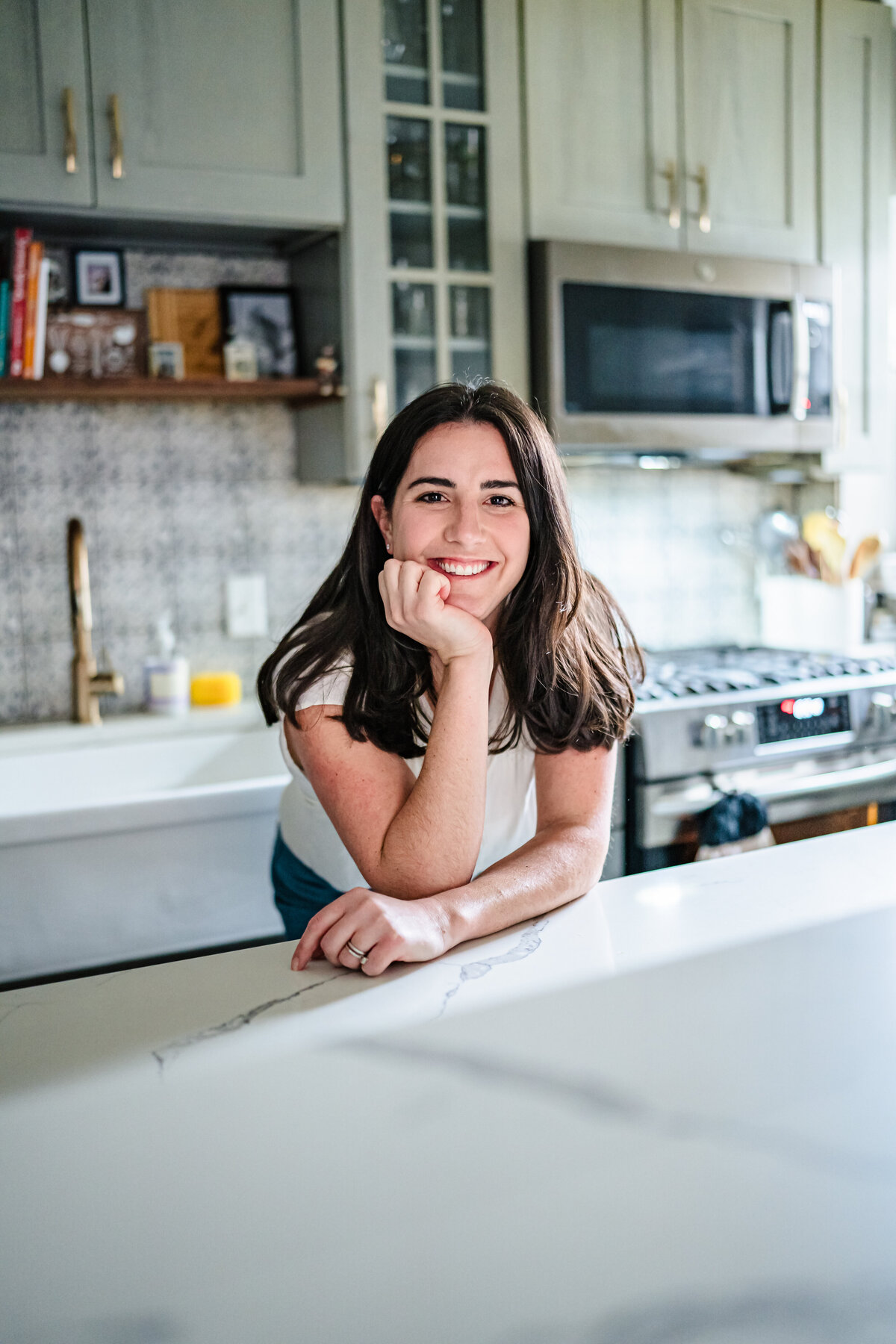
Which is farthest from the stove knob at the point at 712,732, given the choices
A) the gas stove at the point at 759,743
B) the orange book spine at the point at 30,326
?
the orange book spine at the point at 30,326

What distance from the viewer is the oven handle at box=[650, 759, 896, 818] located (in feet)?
7.75

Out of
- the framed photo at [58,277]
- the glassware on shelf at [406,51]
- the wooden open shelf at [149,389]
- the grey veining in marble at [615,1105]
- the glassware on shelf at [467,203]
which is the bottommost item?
the grey veining in marble at [615,1105]

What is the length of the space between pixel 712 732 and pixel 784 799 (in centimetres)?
29

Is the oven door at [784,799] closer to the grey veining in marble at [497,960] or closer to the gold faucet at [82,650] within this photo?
the gold faucet at [82,650]

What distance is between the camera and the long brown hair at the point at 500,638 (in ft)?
4.09

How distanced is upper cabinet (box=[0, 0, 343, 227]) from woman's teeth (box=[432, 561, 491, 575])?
1242 millimetres

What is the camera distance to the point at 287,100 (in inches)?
86.1

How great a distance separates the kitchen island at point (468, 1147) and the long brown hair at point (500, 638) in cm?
46

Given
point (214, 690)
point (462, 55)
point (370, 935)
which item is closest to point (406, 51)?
point (462, 55)

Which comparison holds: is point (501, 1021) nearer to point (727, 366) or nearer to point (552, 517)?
point (552, 517)

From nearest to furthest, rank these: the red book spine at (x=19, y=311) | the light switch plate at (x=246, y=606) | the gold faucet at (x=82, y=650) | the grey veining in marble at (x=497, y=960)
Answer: the grey veining in marble at (x=497, y=960) → the red book spine at (x=19, y=311) → the gold faucet at (x=82, y=650) → the light switch plate at (x=246, y=606)

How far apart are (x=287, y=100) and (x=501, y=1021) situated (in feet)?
6.68

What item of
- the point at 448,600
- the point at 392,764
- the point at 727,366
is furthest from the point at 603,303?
the point at 392,764

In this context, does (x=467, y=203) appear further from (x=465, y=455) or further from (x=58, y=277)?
(x=465, y=455)
